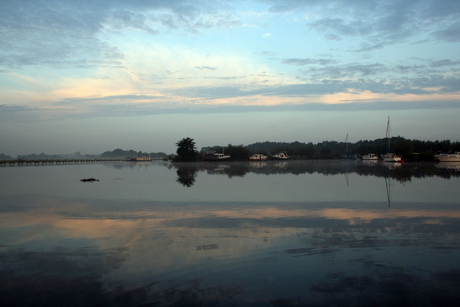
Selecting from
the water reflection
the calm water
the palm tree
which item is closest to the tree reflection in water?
the water reflection

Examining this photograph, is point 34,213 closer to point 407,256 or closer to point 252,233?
point 252,233

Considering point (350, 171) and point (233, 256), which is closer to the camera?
point (233, 256)

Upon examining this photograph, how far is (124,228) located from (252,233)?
146 inches

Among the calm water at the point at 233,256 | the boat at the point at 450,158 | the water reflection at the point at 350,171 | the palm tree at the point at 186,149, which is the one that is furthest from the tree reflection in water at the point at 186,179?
the boat at the point at 450,158

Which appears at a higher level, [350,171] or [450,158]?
[450,158]

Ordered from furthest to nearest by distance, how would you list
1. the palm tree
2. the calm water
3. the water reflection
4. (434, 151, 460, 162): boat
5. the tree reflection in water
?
the palm tree → (434, 151, 460, 162): boat → the water reflection → the tree reflection in water → the calm water

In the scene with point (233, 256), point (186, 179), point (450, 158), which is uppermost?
point (450, 158)

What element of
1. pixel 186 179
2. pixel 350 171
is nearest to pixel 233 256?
pixel 186 179

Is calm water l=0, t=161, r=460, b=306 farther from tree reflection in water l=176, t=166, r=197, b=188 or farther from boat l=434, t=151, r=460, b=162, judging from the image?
boat l=434, t=151, r=460, b=162

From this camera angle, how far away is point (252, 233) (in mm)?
8141

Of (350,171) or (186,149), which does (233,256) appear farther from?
(186,149)

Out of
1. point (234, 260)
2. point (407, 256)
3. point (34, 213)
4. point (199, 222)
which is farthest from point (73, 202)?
point (407, 256)

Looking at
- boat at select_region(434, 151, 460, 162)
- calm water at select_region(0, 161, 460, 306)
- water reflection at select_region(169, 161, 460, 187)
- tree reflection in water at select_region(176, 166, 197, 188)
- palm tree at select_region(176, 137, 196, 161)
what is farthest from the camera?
palm tree at select_region(176, 137, 196, 161)

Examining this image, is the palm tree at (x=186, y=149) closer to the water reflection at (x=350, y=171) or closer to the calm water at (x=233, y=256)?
the water reflection at (x=350, y=171)
